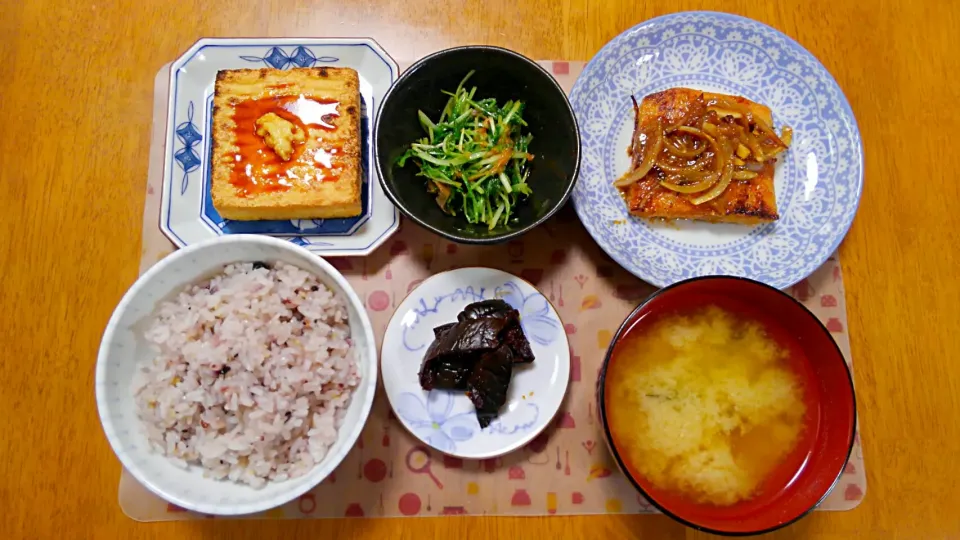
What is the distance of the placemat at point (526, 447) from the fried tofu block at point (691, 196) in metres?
0.20

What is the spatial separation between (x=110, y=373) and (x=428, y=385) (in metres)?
0.72

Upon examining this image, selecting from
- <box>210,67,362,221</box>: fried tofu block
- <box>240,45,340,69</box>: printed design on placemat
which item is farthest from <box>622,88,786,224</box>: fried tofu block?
<box>240,45,340,69</box>: printed design on placemat

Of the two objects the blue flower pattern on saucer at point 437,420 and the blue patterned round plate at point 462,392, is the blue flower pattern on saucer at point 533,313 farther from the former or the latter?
the blue flower pattern on saucer at point 437,420

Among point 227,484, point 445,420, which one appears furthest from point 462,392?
point 227,484

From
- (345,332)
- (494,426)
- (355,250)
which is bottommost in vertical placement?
(494,426)

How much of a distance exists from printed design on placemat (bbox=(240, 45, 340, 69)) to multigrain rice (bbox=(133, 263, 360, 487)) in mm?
697

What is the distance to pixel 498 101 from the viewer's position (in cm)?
179

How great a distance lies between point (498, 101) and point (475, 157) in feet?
0.68

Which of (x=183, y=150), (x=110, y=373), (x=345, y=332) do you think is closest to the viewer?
(x=110, y=373)

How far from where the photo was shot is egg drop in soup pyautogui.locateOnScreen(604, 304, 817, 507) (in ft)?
4.76

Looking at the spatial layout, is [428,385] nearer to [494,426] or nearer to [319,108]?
[494,426]

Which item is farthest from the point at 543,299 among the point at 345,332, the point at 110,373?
the point at 110,373

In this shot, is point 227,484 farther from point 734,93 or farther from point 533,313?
point 734,93

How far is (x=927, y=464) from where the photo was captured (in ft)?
5.77
